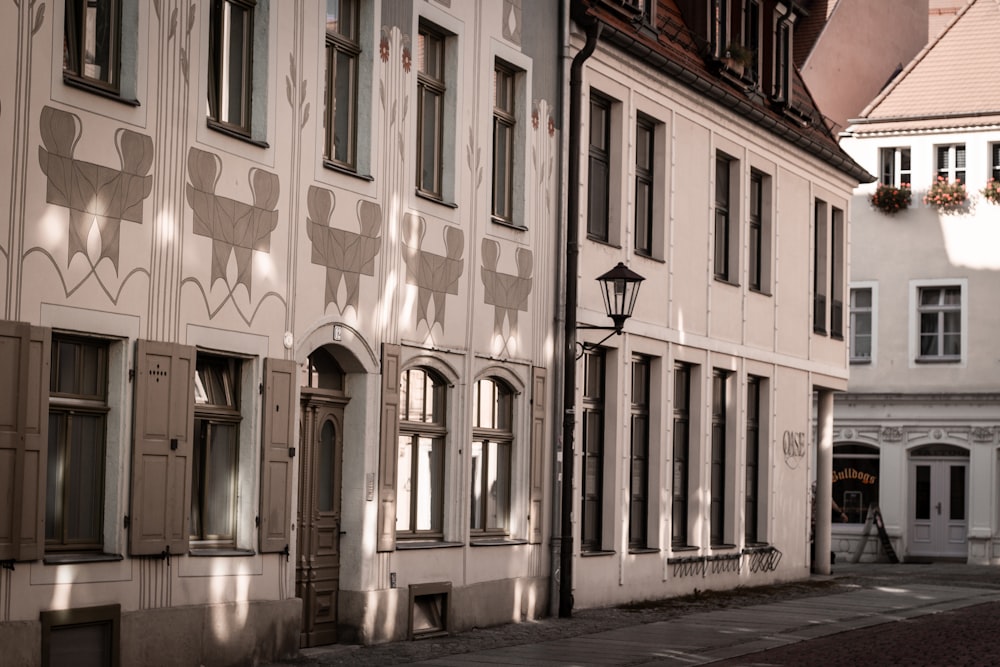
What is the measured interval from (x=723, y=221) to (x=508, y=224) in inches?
317

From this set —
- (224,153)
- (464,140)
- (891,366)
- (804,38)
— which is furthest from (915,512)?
(224,153)

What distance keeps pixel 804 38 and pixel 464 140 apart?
21.6m

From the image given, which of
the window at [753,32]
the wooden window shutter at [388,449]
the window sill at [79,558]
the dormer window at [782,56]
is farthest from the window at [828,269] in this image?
the window sill at [79,558]

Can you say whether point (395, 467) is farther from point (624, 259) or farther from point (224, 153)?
point (624, 259)

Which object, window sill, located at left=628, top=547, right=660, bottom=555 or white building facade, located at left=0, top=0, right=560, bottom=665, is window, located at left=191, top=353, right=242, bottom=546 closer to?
white building facade, located at left=0, top=0, right=560, bottom=665

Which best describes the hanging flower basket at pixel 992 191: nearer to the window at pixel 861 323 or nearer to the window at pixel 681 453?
the window at pixel 861 323

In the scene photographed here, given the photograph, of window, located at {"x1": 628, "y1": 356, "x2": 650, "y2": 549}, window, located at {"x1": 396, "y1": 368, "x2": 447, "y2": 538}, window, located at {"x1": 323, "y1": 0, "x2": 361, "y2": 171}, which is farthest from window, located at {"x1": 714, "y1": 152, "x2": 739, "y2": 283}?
window, located at {"x1": 323, "y1": 0, "x2": 361, "y2": 171}

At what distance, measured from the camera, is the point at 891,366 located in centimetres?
4031

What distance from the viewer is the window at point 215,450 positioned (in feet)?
46.0

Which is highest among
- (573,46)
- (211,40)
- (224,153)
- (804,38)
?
(804,38)

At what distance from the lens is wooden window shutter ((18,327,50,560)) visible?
11719mm

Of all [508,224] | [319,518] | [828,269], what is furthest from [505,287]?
[828,269]

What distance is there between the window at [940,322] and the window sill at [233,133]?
28096 millimetres

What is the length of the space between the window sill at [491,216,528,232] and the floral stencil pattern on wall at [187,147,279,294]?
432cm
